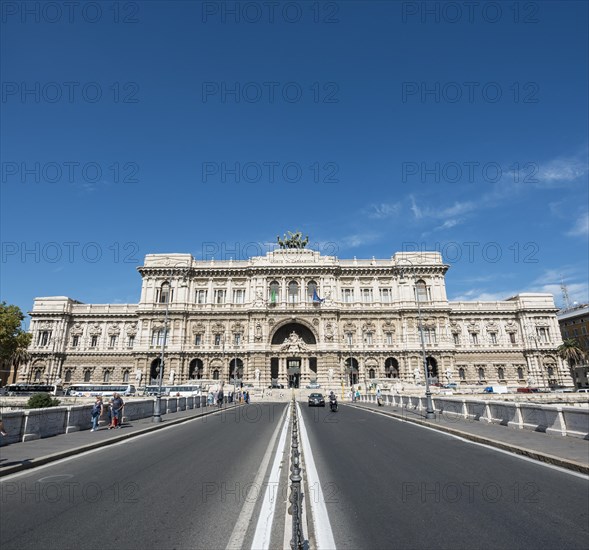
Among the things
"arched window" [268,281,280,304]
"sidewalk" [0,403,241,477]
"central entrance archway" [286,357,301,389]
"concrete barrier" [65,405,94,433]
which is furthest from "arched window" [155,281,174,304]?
"sidewalk" [0,403,241,477]

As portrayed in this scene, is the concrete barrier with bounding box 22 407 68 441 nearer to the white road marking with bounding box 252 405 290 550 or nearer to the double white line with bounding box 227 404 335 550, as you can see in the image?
the double white line with bounding box 227 404 335 550

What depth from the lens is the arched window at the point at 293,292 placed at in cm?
6456

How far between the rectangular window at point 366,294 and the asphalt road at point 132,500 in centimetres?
5466

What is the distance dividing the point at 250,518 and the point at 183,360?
191 ft

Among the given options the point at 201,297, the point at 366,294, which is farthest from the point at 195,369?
the point at 366,294

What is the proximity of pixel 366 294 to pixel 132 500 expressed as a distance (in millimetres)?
60947

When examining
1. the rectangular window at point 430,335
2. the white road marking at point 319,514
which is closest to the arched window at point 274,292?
the rectangular window at point 430,335

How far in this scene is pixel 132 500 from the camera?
22.9 ft

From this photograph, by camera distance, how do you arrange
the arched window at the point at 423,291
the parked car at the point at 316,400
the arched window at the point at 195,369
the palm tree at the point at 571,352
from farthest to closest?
the arched window at the point at 423,291, the arched window at the point at 195,369, the palm tree at the point at 571,352, the parked car at the point at 316,400

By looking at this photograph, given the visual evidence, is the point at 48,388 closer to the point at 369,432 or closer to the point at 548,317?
the point at 369,432

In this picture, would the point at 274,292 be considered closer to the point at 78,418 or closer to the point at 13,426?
the point at 78,418

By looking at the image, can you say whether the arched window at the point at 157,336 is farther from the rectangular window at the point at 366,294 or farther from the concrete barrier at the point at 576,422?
the concrete barrier at the point at 576,422

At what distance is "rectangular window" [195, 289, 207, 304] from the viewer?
65.8 meters

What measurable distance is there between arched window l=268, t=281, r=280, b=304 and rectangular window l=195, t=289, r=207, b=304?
36.6 feet
